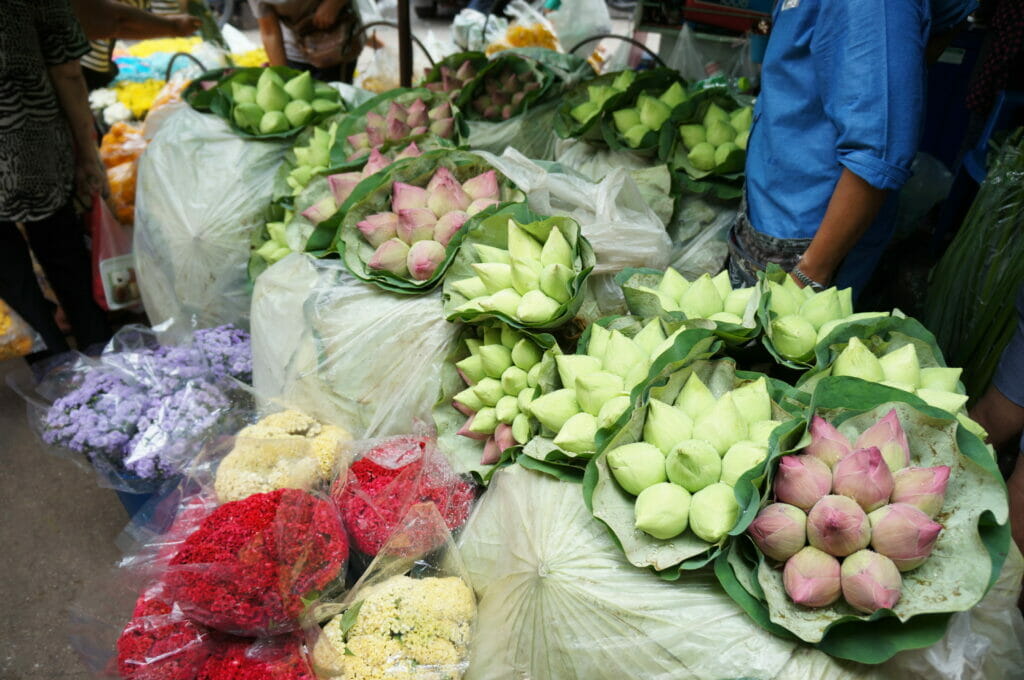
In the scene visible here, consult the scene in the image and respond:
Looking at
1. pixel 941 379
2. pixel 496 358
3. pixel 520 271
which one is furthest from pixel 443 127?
pixel 941 379

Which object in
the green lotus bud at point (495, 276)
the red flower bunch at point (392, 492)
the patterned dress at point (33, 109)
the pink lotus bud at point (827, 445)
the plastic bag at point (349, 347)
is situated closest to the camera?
the pink lotus bud at point (827, 445)

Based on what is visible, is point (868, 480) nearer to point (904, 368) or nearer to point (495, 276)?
point (904, 368)

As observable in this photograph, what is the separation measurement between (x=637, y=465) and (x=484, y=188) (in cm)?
103

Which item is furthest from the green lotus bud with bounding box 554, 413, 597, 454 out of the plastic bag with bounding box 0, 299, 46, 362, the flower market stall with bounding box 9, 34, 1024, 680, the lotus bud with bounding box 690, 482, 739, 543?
the plastic bag with bounding box 0, 299, 46, 362

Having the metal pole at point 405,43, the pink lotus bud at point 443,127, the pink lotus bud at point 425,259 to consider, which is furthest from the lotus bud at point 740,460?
the metal pole at point 405,43

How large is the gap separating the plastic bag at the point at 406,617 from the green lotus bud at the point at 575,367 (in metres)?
0.36

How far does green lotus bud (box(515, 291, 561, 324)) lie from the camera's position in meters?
1.44

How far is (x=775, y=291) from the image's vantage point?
140cm

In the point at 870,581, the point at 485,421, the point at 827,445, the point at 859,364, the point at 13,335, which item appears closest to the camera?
the point at 870,581

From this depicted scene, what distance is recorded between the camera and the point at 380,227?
1862 millimetres

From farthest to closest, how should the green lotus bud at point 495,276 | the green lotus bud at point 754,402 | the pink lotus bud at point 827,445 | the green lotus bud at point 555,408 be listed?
the green lotus bud at point 495,276, the green lotus bud at point 555,408, the green lotus bud at point 754,402, the pink lotus bud at point 827,445

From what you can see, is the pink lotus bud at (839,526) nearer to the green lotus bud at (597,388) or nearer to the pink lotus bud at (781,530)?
the pink lotus bud at (781,530)

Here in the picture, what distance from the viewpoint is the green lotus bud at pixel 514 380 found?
1.47m

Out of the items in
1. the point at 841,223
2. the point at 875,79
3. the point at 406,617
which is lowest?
the point at 406,617
